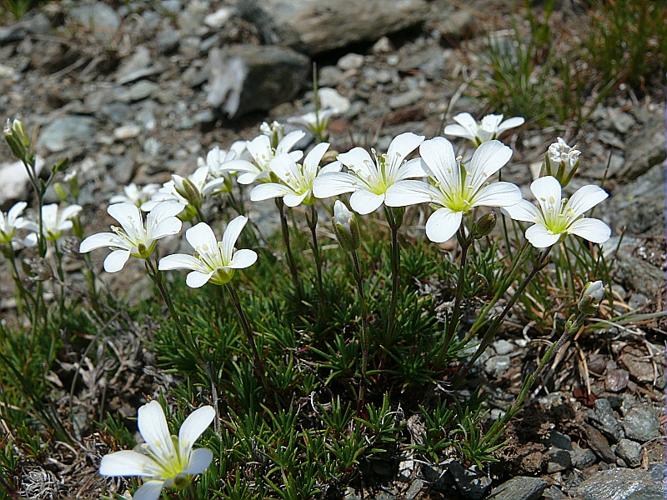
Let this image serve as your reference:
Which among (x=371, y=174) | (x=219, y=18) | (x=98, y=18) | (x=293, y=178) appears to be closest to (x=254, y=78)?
→ (x=219, y=18)

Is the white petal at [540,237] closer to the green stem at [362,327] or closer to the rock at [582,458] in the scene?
the green stem at [362,327]

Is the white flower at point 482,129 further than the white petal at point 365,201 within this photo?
Yes

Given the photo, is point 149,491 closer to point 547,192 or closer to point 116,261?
point 116,261

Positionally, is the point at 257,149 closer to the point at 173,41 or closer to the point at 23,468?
the point at 23,468

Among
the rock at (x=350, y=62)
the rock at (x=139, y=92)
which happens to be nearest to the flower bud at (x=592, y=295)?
the rock at (x=350, y=62)

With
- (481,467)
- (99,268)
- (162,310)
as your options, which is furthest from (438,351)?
(99,268)

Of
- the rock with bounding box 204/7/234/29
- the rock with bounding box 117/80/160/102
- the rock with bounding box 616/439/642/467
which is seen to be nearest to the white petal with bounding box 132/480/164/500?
the rock with bounding box 616/439/642/467
